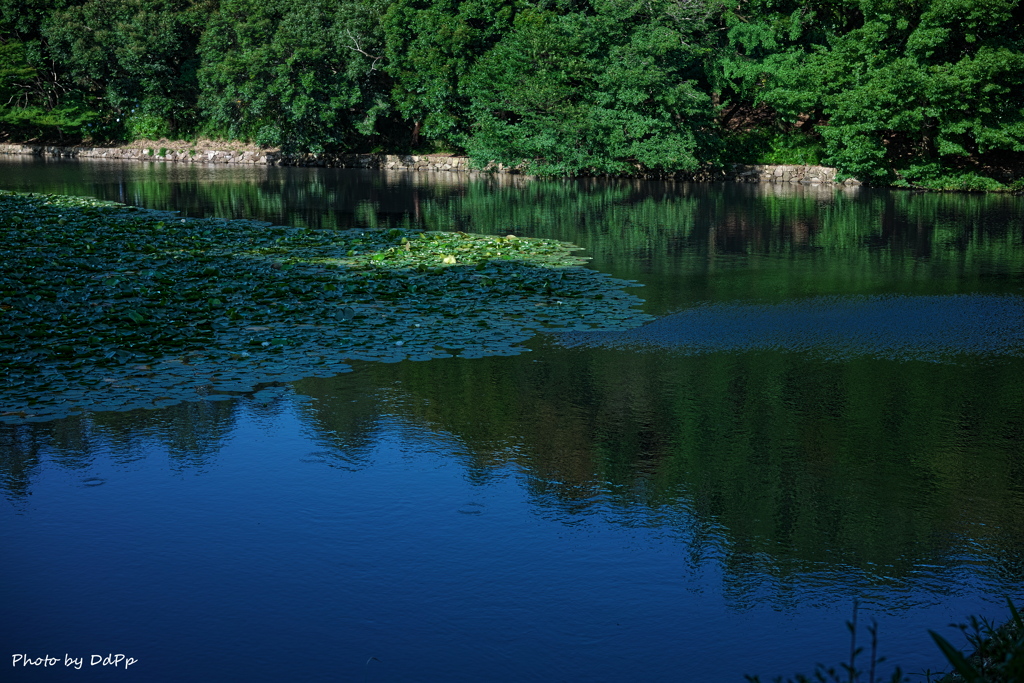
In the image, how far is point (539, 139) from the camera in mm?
31594

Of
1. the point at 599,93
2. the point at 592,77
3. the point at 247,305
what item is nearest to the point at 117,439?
the point at 247,305

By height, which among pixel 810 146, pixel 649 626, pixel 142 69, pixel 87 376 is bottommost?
pixel 649 626

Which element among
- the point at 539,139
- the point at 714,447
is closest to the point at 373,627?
the point at 714,447

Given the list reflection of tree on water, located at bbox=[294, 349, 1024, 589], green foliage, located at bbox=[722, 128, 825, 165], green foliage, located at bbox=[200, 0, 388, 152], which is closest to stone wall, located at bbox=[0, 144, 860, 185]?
green foliage, located at bbox=[722, 128, 825, 165]

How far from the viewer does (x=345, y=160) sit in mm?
38969

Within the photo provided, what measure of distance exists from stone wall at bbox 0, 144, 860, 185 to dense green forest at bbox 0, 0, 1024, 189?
2.32 ft

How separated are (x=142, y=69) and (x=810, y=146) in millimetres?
28027

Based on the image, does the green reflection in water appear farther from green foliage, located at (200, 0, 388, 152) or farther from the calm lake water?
green foliage, located at (200, 0, 388, 152)

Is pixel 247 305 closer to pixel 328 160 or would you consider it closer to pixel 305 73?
pixel 305 73

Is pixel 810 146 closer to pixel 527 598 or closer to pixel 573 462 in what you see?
pixel 573 462

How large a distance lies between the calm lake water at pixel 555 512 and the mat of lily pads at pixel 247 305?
16.5 inches

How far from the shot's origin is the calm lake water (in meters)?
4.84

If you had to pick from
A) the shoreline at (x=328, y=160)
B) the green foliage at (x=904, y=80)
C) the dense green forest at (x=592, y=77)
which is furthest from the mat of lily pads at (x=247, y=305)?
the shoreline at (x=328, y=160)

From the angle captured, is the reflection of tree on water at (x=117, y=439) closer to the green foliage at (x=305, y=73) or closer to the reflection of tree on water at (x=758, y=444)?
the reflection of tree on water at (x=758, y=444)
